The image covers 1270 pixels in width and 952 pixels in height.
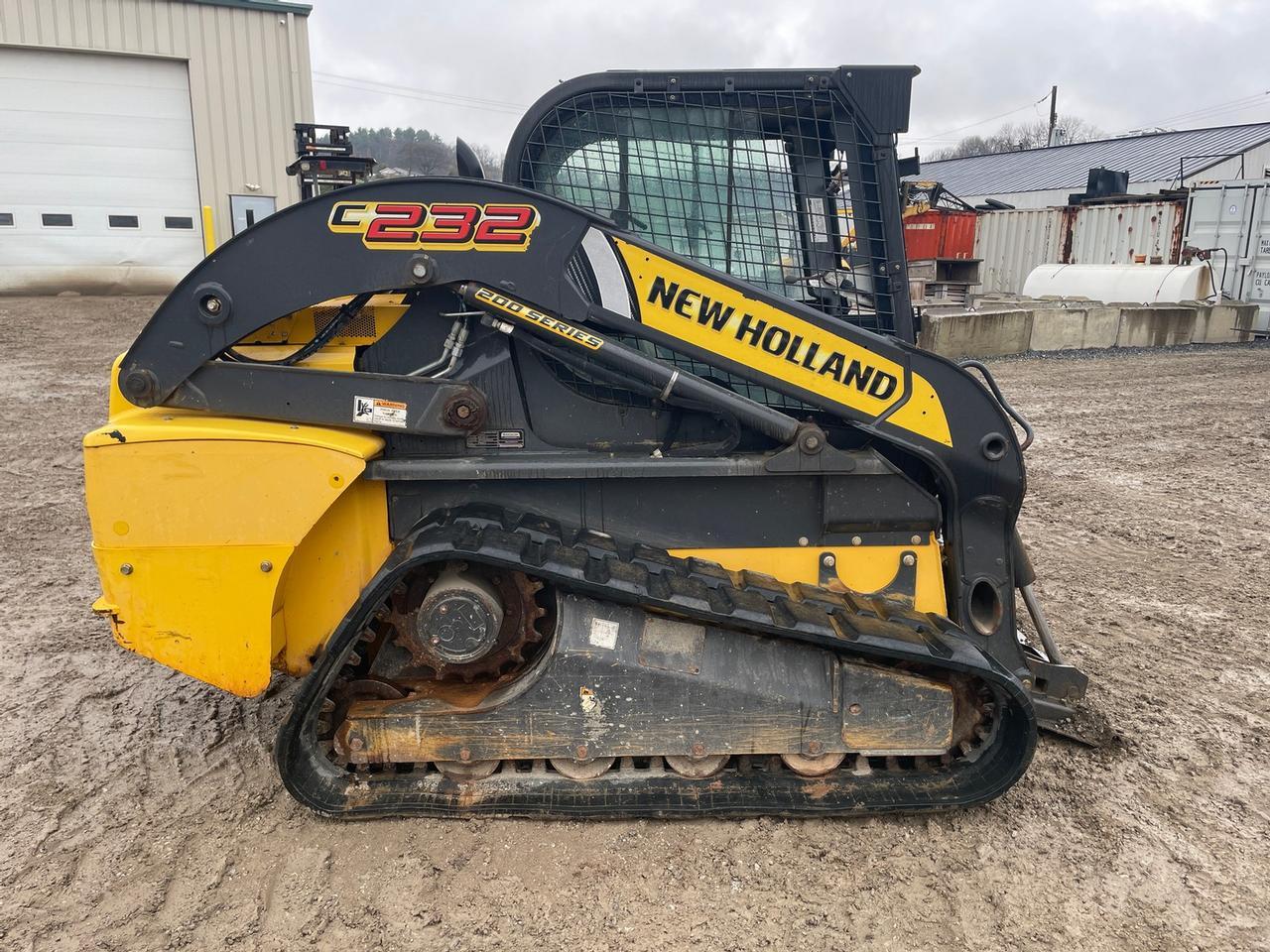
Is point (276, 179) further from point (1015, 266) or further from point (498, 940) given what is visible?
point (498, 940)

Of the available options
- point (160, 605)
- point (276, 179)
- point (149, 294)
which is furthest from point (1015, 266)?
point (160, 605)

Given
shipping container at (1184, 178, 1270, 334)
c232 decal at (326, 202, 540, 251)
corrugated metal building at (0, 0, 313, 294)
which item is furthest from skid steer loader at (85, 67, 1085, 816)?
shipping container at (1184, 178, 1270, 334)

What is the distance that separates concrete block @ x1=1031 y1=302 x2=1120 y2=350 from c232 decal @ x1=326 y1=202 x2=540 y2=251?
39.0ft

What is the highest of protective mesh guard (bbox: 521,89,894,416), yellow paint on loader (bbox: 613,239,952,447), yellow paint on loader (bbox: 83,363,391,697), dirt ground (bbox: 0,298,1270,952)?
protective mesh guard (bbox: 521,89,894,416)

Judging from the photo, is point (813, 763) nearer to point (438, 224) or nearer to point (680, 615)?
point (680, 615)

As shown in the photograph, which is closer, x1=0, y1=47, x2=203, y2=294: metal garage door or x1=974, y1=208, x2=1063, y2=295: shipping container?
x1=0, y1=47, x2=203, y2=294: metal garage door

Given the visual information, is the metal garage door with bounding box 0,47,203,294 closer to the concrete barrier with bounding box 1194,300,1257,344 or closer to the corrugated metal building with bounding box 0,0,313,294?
the corrugated metal building with bounding box 0,0,313,294

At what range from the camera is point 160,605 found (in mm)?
2729

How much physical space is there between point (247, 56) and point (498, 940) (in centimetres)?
1678

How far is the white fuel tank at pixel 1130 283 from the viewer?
572 inches

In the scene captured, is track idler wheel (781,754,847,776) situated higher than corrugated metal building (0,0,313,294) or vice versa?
corrugated metal building (0,0,313,294)

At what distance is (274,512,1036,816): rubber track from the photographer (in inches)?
105

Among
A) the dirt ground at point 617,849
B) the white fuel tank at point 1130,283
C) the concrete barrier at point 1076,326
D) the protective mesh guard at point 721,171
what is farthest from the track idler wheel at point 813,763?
the white fuel tank at point 1130,283

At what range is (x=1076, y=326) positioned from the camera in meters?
13.2
